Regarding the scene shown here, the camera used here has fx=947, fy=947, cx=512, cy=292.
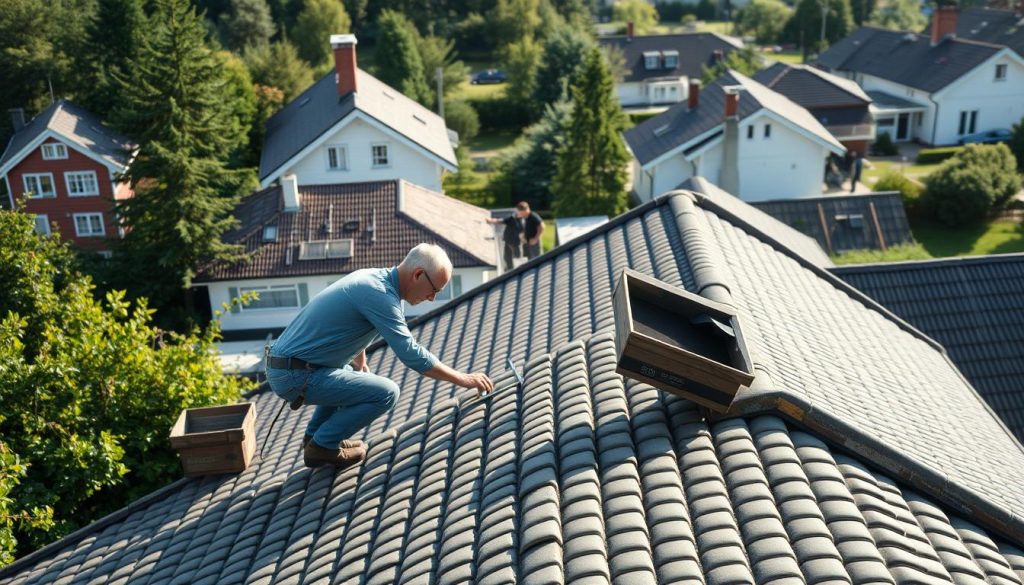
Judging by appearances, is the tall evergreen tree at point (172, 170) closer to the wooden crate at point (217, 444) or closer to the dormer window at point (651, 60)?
the wooden crate at point (217, 444)

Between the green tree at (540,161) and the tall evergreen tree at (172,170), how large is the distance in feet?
59.3

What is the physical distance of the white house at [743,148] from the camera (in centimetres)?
3922

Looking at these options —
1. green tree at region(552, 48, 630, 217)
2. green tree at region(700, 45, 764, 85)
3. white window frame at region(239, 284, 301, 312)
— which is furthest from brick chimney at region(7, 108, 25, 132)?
green tree at region(700, 45, 764, 85)

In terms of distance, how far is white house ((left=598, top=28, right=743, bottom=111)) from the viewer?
7231cm

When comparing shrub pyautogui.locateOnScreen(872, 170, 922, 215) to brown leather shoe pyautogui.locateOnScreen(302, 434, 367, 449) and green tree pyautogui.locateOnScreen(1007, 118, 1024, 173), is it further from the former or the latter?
brown leather shoe pyautogui.locateOnScreen(302, 434, 367, 449)

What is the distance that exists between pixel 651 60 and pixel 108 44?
43139 millimetres

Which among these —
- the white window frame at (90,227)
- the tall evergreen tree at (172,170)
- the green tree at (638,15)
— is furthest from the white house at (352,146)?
the green tree at (638,15)

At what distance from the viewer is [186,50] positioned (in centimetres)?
3011

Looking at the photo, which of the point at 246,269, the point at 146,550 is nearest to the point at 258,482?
the point at 146,550

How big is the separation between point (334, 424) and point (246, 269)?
22.6 metres

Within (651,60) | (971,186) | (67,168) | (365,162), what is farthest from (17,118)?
(651,60)

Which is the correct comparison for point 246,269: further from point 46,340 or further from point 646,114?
point 646,114

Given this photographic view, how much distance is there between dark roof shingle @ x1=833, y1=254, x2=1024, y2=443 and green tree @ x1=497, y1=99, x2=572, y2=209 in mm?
31818

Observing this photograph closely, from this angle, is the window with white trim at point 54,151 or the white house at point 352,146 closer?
the white house at point 352,146
